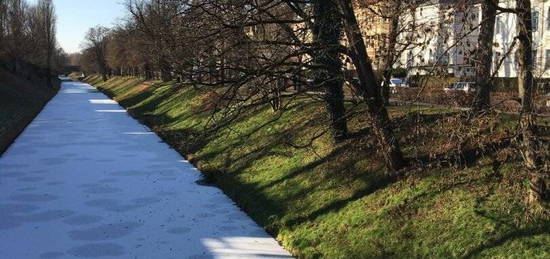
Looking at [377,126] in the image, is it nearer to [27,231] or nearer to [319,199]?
[319,199]

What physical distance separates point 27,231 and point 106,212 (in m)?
1.71

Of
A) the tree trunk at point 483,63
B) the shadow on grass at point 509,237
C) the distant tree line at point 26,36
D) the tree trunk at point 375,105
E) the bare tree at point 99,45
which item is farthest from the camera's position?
the bare tree at point 99,45

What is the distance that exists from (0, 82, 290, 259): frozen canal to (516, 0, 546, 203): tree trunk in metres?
3.89

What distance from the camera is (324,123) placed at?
1460 cm

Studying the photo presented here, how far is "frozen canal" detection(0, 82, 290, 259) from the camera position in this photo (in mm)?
9742

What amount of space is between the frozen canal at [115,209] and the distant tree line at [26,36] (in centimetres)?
3153

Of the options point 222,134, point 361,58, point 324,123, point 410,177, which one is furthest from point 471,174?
point 222,134

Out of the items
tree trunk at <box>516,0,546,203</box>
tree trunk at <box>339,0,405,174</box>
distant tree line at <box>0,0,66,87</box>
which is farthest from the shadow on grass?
distant tree line at <box>0,0,66,87</box>

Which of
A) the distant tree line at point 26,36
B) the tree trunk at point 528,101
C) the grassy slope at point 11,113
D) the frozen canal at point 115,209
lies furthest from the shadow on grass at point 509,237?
the distant tree line at point 26,36

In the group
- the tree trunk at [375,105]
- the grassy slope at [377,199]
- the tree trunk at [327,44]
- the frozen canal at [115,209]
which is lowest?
the frozen canal at [115,209]

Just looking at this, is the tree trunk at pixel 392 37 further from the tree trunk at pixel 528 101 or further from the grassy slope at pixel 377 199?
the tree trunk at pixel 528 101

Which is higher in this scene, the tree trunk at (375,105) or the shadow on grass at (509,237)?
the tree trunk at (375,105)

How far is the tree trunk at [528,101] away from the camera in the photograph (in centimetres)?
718

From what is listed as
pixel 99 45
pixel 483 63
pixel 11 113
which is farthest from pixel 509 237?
pixel 99 45
